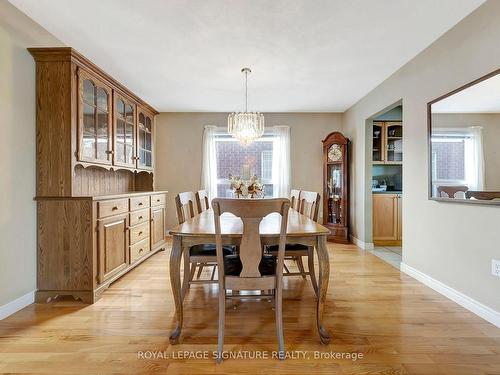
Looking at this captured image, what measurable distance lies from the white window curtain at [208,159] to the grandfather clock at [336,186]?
80.5 inches

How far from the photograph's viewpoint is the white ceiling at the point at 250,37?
82.5 inches

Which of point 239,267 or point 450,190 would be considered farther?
point 450,190

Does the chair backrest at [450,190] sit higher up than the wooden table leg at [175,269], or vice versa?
the chair backrest at [450,190]

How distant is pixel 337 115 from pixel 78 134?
14.1 feet

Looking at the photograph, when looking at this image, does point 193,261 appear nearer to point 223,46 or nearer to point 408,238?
point 223,46

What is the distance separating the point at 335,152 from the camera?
15.7ft

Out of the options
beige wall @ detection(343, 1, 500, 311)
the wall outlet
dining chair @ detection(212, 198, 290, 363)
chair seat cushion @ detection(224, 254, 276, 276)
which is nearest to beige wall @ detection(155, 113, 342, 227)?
beige wall @ detection(343, 1, 500, 311)

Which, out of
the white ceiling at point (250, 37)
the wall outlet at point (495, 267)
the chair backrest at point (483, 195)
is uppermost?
the white ceiling at point (250, 37)

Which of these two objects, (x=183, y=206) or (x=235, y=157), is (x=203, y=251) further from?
(x=235, y=157)

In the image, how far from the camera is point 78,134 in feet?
8.21

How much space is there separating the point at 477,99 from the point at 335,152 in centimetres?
265

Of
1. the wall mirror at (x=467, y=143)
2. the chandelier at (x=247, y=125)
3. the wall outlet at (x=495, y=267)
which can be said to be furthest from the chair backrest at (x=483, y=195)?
the chandelier at (x=247, y=125)

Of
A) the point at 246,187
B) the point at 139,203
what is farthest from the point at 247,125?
the point at 139,203

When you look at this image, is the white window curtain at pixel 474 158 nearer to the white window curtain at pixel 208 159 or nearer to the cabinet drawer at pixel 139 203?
the cabinet drawer at pixel 139 203
